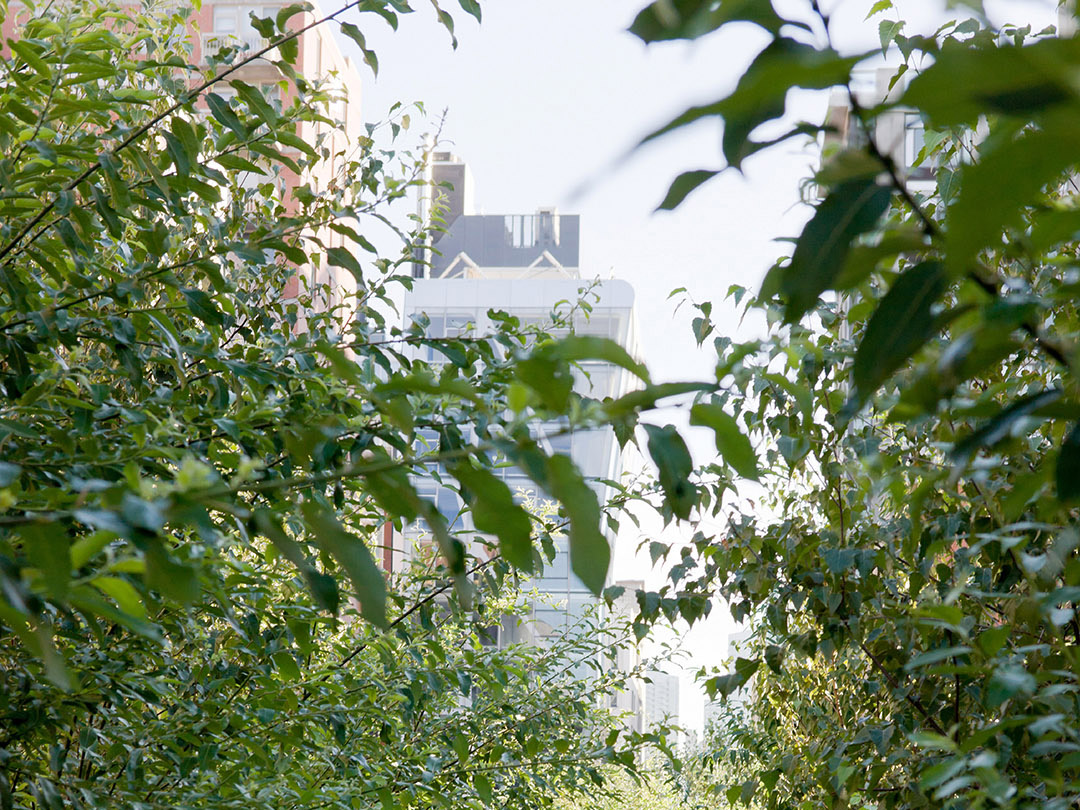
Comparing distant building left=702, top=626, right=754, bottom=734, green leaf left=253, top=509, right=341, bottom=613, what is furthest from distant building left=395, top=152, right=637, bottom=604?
green leaf left=253, top=509, right=341, bottom=613

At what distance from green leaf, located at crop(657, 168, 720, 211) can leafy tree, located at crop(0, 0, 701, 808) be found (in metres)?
0.11

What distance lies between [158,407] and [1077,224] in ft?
5.47

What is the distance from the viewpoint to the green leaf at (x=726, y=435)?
1.88 feet

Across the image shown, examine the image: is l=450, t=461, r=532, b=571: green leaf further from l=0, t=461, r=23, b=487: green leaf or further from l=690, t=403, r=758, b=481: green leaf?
l=0, t=461, r=23, b=487: green leaf

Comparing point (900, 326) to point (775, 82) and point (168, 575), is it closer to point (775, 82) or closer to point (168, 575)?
point (775, 82)

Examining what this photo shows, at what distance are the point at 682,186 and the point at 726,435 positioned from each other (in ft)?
0.50

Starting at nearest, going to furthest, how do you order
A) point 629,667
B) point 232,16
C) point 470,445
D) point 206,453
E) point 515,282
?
1. point 470,445
2. point 206,453
3. point 629,667
4. point 232,16
5. point 515,282

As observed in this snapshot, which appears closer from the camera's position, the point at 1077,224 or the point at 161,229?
the point at 1077,224

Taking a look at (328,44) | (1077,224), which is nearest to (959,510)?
(1077,224)

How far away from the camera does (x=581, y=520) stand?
1.64 ft

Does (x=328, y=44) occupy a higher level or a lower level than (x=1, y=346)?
higher

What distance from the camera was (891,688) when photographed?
214cm

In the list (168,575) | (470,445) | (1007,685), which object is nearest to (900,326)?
(168,575)

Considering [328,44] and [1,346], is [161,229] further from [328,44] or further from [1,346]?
[328,44]
